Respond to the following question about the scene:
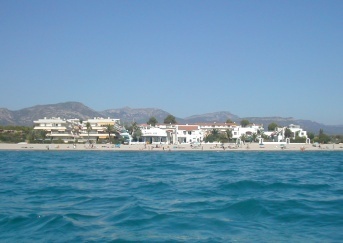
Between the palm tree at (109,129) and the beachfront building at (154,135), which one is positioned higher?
the palm tree at (109,129)

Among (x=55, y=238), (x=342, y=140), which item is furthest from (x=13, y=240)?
(x=342, y=140)

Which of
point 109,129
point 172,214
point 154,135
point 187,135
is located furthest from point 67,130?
point 172,214

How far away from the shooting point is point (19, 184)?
57.9 ft

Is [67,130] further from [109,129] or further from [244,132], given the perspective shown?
[244,132]

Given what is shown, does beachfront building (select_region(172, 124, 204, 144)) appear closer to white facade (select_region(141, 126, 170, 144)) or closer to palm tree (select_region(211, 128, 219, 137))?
palm tree (select_region(211, 128, 219, 137))

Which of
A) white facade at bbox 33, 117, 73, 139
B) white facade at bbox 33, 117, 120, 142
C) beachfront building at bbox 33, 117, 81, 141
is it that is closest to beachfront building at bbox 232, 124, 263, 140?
white facade at bbox 33, 117, 120, 142

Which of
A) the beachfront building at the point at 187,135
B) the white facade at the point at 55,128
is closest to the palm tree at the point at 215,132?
the beachfront building at the point at 187,135

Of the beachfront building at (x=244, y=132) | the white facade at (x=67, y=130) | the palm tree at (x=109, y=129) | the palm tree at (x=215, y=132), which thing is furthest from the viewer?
the palm tree at (x=215, y=132)

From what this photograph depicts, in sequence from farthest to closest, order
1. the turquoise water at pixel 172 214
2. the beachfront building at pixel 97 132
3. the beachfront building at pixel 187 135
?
1. the beachfront building at pixel 187 135
2. the beachfront building at pixel 97 132
3. the turquoise water at pixel 172 214

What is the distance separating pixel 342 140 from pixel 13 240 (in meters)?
103

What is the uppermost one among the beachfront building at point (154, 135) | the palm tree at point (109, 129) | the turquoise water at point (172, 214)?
the palm tree at point (109, 129)

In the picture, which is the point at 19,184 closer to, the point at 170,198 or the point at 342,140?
the point at 170,198

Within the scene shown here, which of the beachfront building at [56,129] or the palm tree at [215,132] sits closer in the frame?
the beachfront building at [56,129]

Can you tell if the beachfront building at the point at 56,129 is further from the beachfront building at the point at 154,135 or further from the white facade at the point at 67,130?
the beachfront building at the point at 154,135
